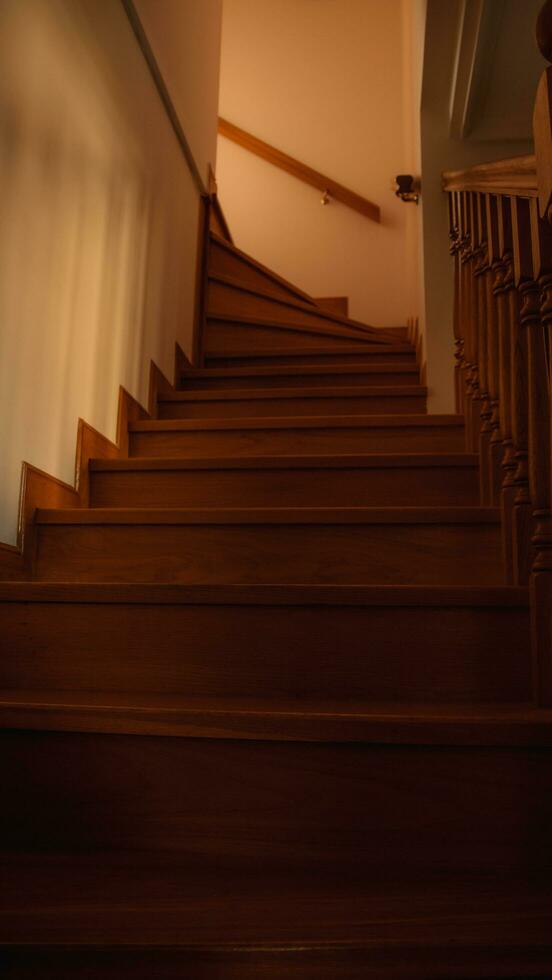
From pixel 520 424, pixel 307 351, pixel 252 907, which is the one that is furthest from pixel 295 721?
pixel 307 351

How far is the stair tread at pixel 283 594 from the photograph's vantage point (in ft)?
3.99

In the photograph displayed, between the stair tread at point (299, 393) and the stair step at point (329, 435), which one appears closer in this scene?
the stair step at point (329, 435)

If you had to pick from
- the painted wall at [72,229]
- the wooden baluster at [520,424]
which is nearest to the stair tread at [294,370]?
the painted wall at [72,229]

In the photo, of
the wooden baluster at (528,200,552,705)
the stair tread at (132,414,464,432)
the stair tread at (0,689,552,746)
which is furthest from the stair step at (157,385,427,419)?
the stair tread at (0,689,552,746)

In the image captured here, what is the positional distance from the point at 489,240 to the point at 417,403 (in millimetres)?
1128

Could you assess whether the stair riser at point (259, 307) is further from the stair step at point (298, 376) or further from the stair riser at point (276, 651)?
the stair riser at point (276, 651)

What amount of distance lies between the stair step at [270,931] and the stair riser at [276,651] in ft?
1.15

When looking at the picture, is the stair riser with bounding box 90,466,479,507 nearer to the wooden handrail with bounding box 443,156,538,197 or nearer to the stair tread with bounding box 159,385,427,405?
the wooden handrail with bounding box 443,156,538,197

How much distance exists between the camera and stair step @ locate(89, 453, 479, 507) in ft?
6.03

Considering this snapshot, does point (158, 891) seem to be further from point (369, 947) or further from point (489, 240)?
point (489, 240)

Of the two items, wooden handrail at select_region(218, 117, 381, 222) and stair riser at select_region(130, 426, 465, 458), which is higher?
wooden handrail at select_region(218, 117, 381, 222)

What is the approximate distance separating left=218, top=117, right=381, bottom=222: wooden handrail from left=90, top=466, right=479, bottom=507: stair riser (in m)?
3.32

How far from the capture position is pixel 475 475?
1.85 meters

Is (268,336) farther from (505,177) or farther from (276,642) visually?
(276,642)
